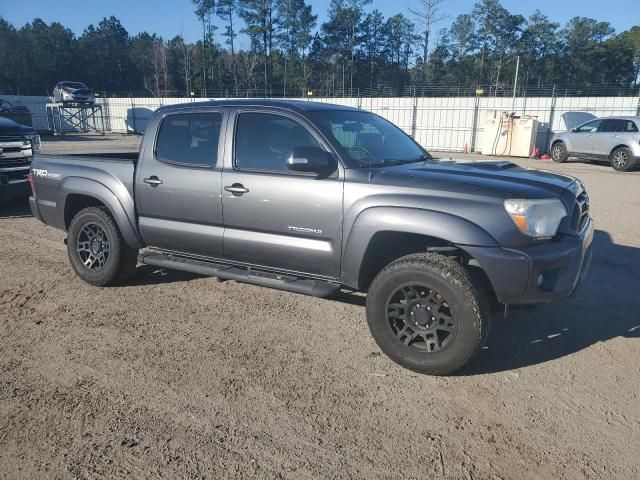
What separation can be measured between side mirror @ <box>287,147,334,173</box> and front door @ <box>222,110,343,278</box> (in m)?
0.11

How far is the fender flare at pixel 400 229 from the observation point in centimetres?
328

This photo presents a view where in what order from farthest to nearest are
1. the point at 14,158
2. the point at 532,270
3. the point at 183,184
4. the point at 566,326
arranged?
the point at 14,158
the point at 183,184
the point at 566,326
the point at 532,270

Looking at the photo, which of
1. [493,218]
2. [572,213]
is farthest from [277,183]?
[572,213]

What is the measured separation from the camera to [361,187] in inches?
144

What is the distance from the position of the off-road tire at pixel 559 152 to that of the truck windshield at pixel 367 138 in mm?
15070

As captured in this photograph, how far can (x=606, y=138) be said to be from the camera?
629 inches

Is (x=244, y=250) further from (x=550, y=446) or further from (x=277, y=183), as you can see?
(x=550, y=446)

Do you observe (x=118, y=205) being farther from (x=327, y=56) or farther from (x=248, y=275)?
(x=327, y=56)

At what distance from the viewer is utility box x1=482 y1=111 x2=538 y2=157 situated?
20.2 metres

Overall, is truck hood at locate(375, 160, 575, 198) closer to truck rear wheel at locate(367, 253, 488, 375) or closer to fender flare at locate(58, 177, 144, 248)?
truck rear wheel at locate(367, 253, 488, 375)

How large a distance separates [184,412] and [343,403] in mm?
974

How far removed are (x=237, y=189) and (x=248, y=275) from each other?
721mm

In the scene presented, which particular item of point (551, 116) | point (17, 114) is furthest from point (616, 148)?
point (17, 114)

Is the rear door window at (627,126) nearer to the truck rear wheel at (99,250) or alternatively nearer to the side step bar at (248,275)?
the side step bar at (248,275)
